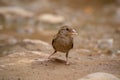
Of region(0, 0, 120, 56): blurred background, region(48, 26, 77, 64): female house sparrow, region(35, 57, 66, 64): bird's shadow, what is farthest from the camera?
region(0, 0, 120, 56): blurred background

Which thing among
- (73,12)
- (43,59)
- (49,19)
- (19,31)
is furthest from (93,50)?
(73,12)

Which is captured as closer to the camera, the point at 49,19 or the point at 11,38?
the point at 11,38

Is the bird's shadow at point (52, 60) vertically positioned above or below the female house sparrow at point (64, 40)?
below

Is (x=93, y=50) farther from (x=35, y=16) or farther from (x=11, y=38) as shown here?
(x=35, y=16)

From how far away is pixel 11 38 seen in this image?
36.1ft

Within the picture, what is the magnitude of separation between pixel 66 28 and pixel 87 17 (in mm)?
7965

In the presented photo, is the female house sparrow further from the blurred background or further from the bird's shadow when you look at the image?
the blurred background

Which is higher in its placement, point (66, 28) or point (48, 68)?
point (66, 28)

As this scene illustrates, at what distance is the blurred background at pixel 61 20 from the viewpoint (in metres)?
11.0

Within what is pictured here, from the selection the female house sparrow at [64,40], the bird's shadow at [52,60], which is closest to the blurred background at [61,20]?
the bird's shadow at [52,60]

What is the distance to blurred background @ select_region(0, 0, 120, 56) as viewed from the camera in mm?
11039

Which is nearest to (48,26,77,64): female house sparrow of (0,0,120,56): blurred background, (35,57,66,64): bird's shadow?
(35,57,66,64): bird's shadow

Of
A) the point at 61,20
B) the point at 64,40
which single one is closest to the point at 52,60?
the point at 64,40

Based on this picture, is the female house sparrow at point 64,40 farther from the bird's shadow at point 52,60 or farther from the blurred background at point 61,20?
the blurred background at point 61,20
